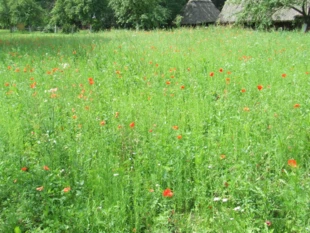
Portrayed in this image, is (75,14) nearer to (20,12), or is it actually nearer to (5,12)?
Result: (20,12)

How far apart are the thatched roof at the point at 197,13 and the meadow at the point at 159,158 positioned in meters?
A: 30.0

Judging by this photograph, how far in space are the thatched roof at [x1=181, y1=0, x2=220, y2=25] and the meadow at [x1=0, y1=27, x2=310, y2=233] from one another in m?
30.0

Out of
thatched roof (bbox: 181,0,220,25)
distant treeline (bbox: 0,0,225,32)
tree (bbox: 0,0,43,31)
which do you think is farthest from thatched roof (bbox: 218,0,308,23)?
tree (bbox: 0,0,43,31)

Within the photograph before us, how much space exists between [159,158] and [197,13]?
33150mm

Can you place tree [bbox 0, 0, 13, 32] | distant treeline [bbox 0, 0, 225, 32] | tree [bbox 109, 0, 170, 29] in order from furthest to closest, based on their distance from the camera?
tree [bbox 0, 0, 13, 32] → distant treeline [bbox 0, 0, 225, 32] → tree [bbox 109, 0, 170, 29]

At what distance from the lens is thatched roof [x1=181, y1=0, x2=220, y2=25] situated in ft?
110

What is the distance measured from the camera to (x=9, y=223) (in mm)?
2219

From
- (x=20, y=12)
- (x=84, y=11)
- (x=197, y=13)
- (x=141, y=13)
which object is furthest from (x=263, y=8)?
(x=20, y=12)

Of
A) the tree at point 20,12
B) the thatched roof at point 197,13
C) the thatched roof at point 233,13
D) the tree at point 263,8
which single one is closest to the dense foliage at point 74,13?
the tree at point 20,12

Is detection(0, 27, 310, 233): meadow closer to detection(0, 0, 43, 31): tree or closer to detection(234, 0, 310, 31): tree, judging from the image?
detection(234, 0, 310, 31): tree

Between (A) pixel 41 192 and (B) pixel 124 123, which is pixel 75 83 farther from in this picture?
(A) pixel 41 192

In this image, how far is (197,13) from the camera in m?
→ 33.6

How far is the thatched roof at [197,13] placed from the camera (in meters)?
33.5

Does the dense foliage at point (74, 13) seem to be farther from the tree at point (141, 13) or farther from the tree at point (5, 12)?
the tree at point (141, 13)
